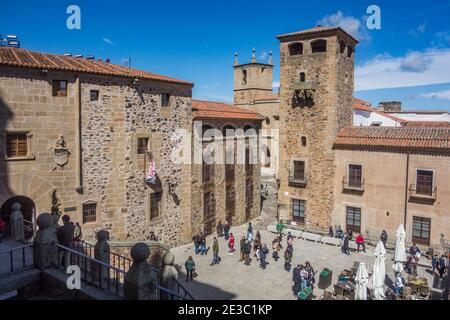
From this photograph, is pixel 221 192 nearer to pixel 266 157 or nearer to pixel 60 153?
pixel 60 153

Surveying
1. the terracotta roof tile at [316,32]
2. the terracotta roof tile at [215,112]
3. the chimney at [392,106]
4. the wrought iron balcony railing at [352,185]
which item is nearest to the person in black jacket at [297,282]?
the wrought iron balcony railing at [352,185]

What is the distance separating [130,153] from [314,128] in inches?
539

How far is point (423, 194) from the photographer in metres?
23.7

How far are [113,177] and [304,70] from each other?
15923 millimetres

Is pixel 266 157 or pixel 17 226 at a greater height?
pixel 266 157

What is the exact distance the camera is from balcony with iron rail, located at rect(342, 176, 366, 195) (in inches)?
1018

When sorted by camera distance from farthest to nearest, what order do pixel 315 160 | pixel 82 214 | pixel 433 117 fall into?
pixel 433 117, pixel 315 160, pixel 82 214

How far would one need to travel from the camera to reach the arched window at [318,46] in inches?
1087

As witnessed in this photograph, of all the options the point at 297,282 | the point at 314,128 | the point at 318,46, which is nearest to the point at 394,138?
the point at 314,128

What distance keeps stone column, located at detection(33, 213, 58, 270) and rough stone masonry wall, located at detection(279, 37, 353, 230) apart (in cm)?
2100
